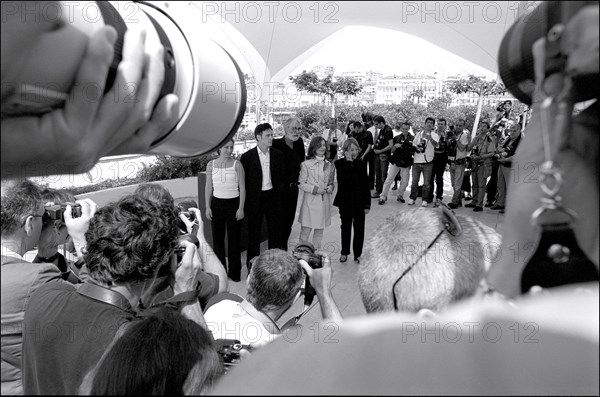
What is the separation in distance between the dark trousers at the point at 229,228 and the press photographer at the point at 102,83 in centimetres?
375

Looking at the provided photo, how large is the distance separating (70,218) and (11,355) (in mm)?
657

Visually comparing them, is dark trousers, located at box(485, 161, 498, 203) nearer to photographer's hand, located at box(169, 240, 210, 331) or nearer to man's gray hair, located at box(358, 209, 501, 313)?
photographer's hand, located at box(169, 240, 210, 331)

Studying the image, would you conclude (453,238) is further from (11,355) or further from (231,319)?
(11,355)

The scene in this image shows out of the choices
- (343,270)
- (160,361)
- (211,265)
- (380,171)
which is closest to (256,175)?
(343,270)

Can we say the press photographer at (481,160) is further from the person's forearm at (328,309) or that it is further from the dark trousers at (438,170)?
the person's forearm at (328,309)

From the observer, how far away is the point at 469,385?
469 mm

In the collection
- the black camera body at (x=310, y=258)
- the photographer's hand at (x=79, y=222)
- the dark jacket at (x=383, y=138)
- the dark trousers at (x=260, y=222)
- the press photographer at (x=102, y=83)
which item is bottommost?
the dark trousers at (x=260, y=222)

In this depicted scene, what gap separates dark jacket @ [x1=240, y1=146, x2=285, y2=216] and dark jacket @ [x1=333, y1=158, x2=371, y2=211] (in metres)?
0.63

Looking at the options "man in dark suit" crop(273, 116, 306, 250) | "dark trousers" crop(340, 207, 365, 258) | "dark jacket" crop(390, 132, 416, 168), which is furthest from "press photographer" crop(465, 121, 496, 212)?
"man in dark suit" crop(273, 116, 306, 250)

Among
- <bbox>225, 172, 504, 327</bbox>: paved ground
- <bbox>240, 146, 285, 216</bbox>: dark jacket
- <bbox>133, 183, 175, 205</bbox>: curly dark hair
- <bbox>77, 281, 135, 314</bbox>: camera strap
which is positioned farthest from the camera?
<bbox>240, 146, 285, 216</bbox>: dark jacket

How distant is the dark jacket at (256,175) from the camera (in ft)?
14.8

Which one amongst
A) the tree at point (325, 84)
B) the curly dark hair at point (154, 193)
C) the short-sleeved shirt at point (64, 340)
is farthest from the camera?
the tree at point (325, 84)

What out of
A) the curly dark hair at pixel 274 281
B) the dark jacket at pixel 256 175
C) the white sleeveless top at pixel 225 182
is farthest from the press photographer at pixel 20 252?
the dark jacket at pixel 256 175

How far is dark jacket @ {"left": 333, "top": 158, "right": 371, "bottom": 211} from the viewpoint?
193 inches
